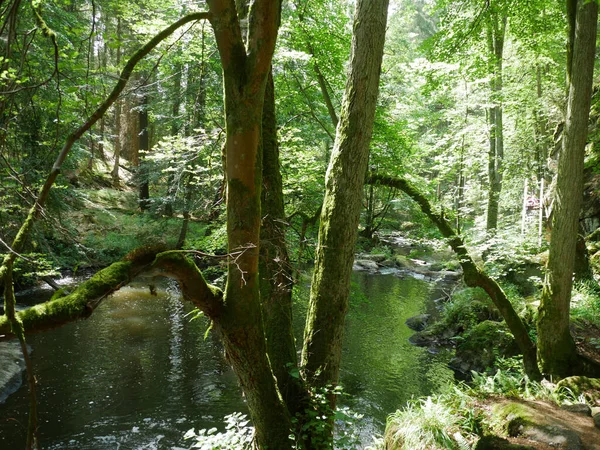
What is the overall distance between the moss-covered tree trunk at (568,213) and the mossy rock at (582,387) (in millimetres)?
465

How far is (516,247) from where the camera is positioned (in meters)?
8.47

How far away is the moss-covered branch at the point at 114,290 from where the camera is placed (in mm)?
2304

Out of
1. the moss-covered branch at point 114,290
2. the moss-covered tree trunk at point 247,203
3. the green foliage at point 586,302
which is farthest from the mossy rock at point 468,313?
the moss-covered branch at point 114,290

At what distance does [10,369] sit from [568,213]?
9.44 metres

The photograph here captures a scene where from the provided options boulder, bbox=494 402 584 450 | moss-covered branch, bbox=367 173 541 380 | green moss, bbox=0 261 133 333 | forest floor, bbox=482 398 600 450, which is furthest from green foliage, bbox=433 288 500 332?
green moss, bbox=0 261 133 333

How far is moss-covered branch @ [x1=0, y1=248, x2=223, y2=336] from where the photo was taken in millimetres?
2304

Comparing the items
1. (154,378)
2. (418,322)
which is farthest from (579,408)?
(418,322)

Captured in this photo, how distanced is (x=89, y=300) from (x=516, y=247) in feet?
26.6

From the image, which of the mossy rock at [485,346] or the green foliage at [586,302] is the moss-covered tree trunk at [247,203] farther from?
the green foliage at [586,302]

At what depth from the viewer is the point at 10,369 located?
25.2ft

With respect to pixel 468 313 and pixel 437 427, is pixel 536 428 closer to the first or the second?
pixel 437 427

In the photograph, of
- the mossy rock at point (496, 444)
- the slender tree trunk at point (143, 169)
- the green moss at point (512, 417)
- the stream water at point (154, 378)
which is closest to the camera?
the mossy rock at point (496, 444)

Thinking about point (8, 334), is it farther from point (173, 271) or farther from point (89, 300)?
point (173, 271)

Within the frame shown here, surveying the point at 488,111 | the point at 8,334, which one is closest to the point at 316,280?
the point at 8,334
